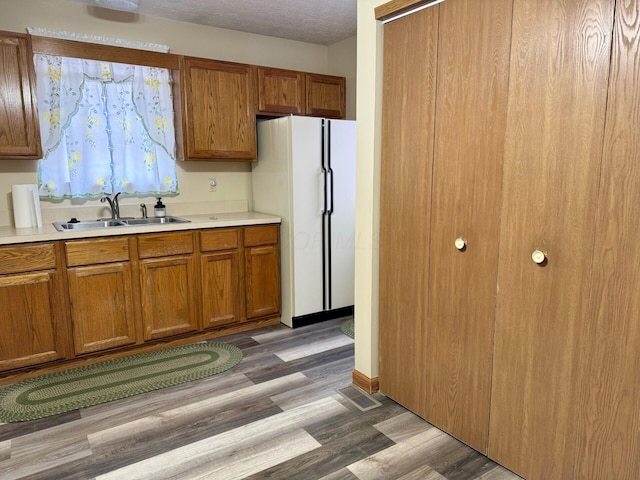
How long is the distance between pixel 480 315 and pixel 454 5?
4.43 feet

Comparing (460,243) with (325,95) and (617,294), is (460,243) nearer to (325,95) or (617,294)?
(617,294)

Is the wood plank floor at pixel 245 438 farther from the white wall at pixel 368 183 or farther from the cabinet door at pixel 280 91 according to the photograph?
the cabinet door at pixel 280 91

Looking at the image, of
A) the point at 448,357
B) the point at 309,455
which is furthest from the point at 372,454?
the point at 448,357

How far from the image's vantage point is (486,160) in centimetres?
184

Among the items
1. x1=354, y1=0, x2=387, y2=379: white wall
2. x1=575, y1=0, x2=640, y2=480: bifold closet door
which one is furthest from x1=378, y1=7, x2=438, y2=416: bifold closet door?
x1=575, y1=0, x2=640, y2=480: bifold closet door

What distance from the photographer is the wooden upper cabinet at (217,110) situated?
3.45m

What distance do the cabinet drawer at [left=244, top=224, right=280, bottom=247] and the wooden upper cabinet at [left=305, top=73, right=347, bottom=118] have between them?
3.93 ft

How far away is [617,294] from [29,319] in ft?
10.1

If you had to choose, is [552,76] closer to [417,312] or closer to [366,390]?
[417,312]

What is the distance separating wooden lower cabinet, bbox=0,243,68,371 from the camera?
2635mm

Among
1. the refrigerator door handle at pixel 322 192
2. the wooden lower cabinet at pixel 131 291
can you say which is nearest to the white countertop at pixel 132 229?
the wooden lower cabinet at pixel 131 291

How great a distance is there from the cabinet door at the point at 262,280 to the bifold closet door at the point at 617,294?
2.47 m

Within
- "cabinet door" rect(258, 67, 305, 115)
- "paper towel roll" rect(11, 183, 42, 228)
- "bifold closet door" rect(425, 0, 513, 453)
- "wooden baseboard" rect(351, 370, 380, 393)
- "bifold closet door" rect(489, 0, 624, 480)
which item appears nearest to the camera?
"bifold closet door" rect(489, 0, 624, 480)

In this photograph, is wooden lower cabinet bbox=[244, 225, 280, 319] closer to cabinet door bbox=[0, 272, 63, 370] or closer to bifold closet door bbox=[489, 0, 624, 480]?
cabinet door bbox=[0, 272, 63, 370]
